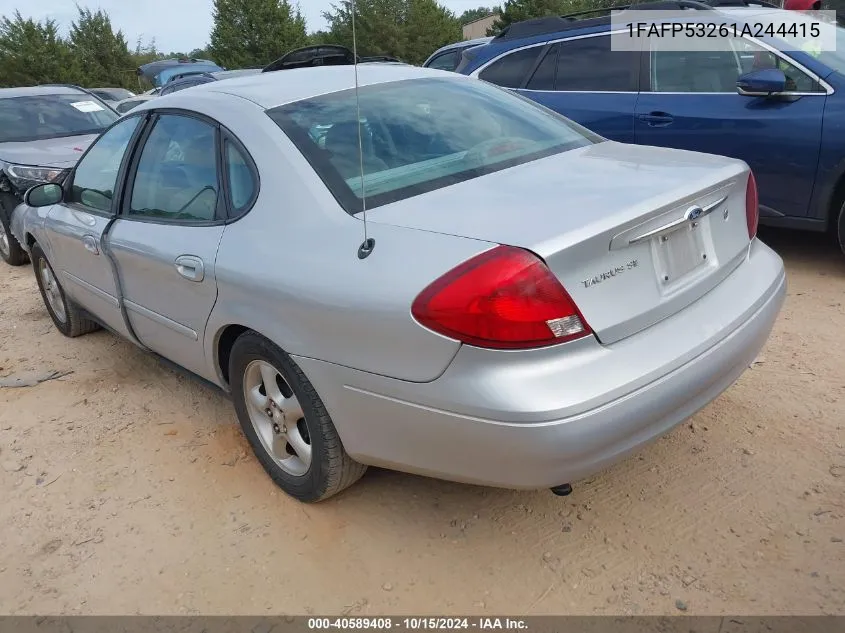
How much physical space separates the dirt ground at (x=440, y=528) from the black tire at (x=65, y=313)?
1.21 meters

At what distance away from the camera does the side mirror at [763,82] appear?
15.0ft

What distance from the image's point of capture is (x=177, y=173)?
314 centimetres

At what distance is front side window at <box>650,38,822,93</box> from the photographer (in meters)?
4.64

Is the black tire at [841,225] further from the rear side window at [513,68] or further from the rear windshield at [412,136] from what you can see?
the rear side window at [513,68]

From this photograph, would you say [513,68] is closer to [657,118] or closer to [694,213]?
[657,118]

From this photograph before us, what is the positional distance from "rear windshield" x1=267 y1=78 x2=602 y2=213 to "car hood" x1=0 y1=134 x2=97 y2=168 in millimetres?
4636

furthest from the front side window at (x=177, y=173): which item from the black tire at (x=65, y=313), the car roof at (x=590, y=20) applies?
the car roof at (x=590, y=20)

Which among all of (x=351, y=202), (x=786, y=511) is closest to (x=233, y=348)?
(x=351, y=202)

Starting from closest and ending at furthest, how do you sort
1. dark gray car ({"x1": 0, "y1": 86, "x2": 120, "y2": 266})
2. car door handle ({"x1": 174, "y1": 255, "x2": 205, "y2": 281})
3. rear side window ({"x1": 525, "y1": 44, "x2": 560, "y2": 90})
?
1. car door handle ({"x1": 174, "y1": 255, "x2": 205, "y2": 281})
2. rear side window ({"x1": 525, "y1": 44, "x2": 560, "y2": 90})
3. dark gray car ({"x1": 0, "y1": 86, "x2": 120, "y2": 266})

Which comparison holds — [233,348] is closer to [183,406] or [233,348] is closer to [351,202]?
[351,202]

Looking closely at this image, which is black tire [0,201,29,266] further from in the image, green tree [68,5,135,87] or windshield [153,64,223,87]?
green tree [68,5,135,87]

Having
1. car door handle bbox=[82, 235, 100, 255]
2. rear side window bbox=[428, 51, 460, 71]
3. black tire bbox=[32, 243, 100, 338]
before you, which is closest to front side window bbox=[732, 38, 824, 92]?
car door handle bbox=[82, 235, 100, 255]

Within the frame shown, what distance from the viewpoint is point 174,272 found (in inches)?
116

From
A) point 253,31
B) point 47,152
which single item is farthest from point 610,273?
point 253,31
